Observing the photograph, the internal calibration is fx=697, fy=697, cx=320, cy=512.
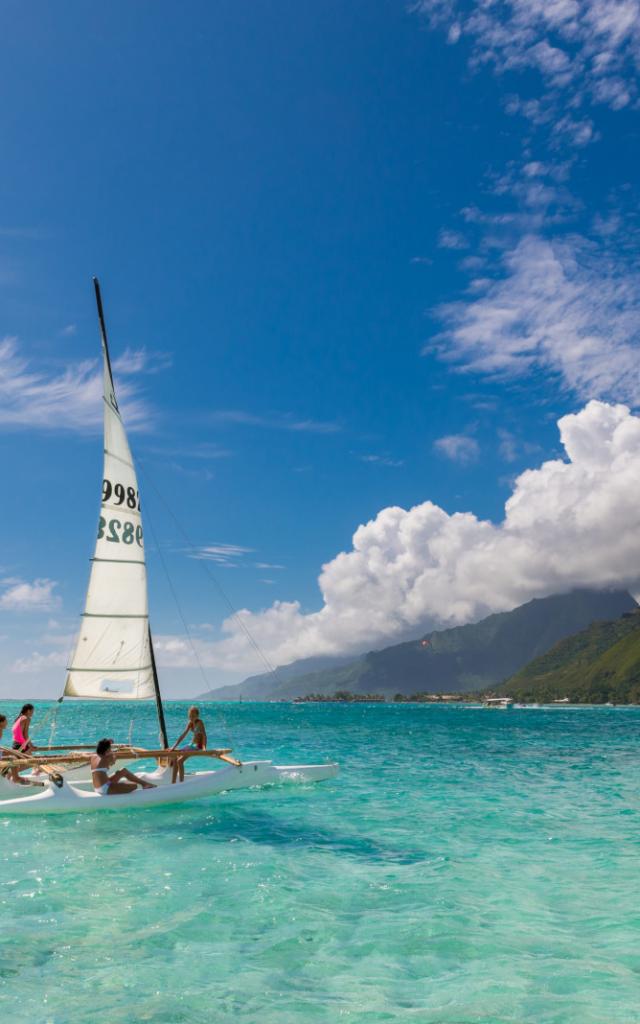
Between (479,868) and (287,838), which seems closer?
(479,868)

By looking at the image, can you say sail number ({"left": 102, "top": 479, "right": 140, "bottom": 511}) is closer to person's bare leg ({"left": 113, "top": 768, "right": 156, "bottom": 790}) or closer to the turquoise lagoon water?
person's bare leg ({"left": 113, "top": 768, "right": 156, "bottom": 790})

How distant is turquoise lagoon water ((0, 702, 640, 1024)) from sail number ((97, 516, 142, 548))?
8.53 m

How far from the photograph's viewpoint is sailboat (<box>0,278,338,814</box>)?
21172 mm

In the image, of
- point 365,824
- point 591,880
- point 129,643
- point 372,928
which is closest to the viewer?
point 372,928

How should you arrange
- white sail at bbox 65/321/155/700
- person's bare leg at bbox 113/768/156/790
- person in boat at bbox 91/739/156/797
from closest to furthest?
person in boat at bbox 91/739/156/797, person's bare leg at bbox 113/768/156/790, white sail at bbox 65/321/155/700

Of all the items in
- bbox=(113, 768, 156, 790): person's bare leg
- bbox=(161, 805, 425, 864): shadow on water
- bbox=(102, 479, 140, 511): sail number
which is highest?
bbox=(102, 479, 140, 511): sail number

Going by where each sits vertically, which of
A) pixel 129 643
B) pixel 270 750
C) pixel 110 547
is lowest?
pixel 270 750

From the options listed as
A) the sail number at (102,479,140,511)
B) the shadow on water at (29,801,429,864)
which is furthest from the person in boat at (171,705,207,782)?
the sail number at (102,479,140,511)

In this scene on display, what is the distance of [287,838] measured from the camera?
17531 mm

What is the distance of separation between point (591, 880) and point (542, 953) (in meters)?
4.61

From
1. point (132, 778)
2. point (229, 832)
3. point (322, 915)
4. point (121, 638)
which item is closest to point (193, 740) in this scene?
point (132, 778)

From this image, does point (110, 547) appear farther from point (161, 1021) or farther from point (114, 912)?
point (161, 1021)

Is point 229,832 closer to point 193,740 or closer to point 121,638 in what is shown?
point 193,740

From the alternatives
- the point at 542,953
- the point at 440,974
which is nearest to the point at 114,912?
the point at 440,974
